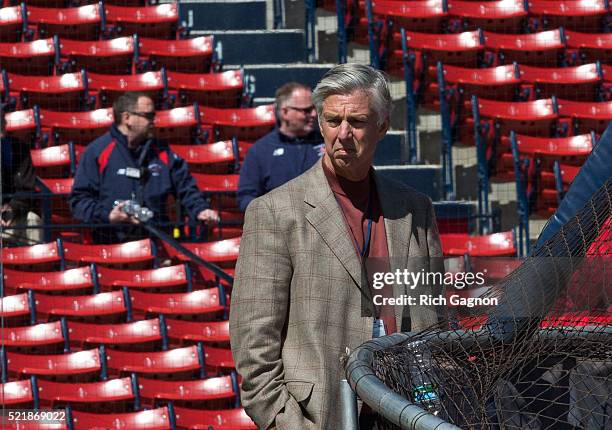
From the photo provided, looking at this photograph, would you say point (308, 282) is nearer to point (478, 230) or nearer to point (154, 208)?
point (154, 208)

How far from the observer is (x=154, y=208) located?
260 inches

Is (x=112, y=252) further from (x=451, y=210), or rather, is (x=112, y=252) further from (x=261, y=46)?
(x=261, y=46)

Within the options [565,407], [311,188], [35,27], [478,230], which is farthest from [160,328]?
[565,407]

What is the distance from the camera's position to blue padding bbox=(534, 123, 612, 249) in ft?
8.36

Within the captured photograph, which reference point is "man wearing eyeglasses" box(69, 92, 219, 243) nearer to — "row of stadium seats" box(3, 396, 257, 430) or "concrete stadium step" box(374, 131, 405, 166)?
"row of stadium seats" box(3, 396, 257, 430)

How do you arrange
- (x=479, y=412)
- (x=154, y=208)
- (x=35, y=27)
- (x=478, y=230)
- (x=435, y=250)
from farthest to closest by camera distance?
(x=35, y=27), (x=478, y=230), (x=154, y=208), (x=435, y=250), (x=479, y=412)

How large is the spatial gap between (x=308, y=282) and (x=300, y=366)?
6.7 inches

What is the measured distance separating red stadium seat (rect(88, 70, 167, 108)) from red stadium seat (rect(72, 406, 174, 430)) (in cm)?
277

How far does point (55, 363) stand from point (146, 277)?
0.71 m

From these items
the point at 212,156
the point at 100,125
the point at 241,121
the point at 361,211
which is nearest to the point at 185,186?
the point at 212,156

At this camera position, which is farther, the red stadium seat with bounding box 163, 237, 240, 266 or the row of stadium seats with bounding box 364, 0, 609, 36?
the row of stadium seats with bounding box 364, 0, 609, 36

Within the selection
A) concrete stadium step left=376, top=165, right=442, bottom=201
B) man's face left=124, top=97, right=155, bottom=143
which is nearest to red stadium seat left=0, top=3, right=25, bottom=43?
concrete stadium step left=376, top=165, right=442, bottom=201

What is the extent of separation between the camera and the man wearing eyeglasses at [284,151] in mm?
5848

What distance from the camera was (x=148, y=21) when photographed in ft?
30.4
